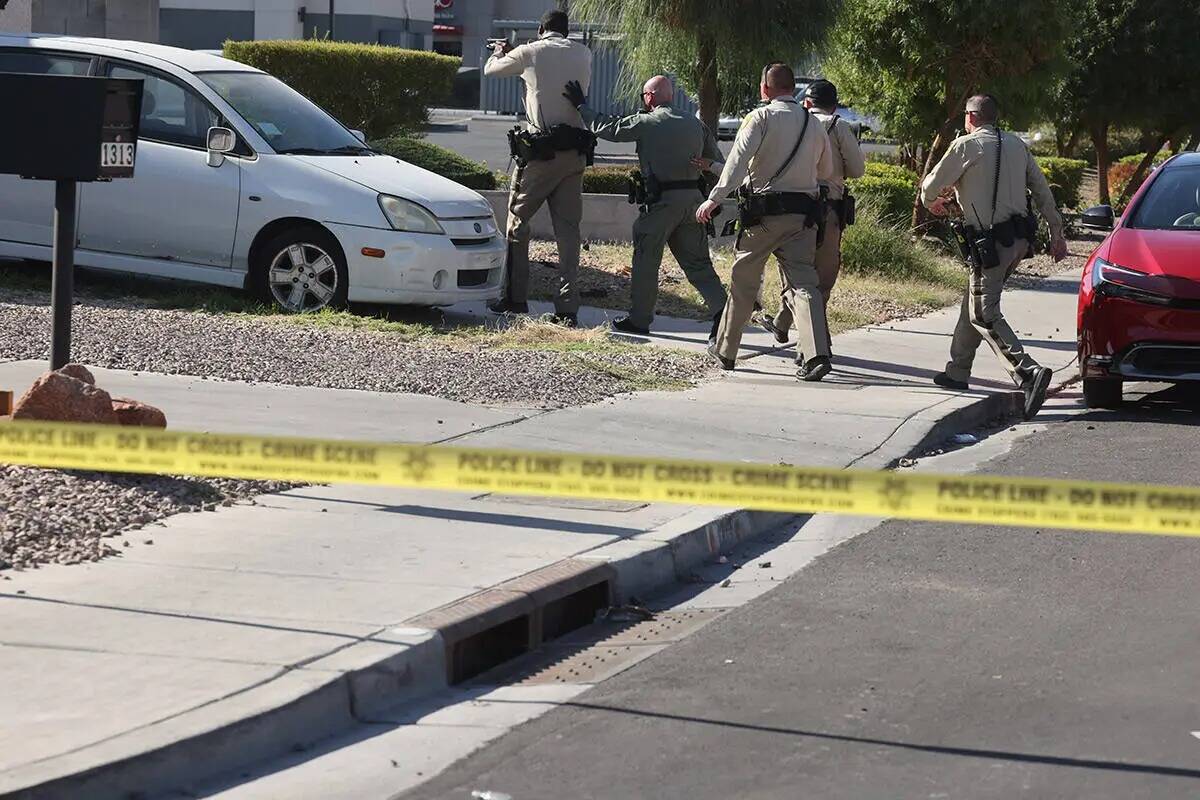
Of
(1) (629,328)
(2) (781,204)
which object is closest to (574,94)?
(1) (629,328)

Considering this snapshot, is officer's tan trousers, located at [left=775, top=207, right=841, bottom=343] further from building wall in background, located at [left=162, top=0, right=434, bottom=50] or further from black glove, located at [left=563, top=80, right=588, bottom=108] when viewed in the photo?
building wall in background, located at [left=162, top=0, right=434, bottom=50]

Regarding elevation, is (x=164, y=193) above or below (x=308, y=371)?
above

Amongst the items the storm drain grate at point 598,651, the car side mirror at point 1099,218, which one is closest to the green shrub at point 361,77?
the car side mirror at point 1099,218

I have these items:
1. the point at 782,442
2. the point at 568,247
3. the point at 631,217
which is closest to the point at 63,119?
the point at 782,442

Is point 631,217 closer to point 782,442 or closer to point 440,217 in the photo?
point 440,217

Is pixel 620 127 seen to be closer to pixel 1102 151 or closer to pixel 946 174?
pixel 946 174

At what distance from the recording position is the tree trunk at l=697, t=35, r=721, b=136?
18656 millimetres

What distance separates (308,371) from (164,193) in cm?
282

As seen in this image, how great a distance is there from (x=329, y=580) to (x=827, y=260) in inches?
276

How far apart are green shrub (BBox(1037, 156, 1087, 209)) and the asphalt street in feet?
64.3

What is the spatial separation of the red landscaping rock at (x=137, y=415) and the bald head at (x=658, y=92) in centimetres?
572

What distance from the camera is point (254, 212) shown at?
41.5 ft

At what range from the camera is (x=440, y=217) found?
41.6 ft

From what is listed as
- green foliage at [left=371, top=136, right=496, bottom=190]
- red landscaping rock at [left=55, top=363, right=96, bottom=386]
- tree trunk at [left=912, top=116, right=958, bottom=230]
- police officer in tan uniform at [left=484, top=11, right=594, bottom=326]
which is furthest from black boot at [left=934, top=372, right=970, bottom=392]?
tree trunk at [left=912, top=116, right=958, bottom=230]
